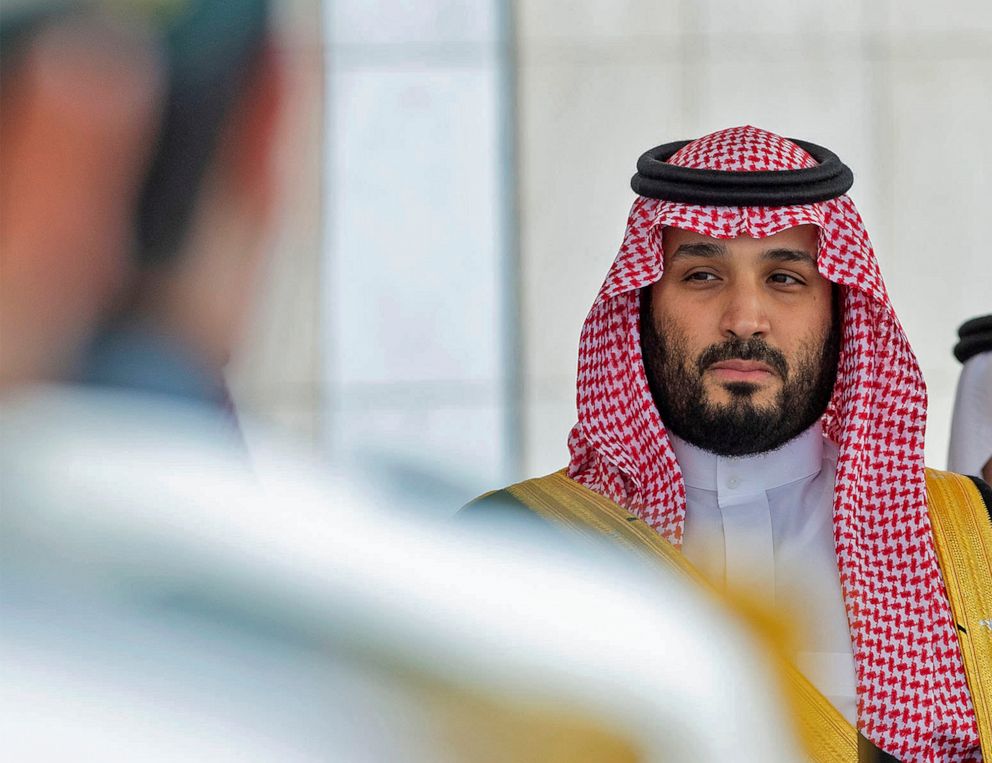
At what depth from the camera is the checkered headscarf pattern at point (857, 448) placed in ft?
7.59

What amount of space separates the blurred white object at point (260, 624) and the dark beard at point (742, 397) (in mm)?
1897

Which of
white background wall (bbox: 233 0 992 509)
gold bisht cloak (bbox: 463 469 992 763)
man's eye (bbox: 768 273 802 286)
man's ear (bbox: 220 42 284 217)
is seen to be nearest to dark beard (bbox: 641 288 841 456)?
man's eye (bbox: 768 273 802 286)

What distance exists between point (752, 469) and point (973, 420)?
4.93ft

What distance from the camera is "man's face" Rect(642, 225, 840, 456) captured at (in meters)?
2.58

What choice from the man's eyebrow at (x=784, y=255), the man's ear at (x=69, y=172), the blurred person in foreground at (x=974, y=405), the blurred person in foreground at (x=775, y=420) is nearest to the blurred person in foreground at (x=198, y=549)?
the man's ear at (x=69, y=172)

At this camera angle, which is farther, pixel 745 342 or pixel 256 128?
pixel 745 342

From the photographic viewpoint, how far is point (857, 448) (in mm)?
2535

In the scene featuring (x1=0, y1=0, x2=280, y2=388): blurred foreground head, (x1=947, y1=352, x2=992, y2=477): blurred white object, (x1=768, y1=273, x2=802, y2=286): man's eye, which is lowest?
(x1=947, y1=352, x2=992, y2=477): blurred white object

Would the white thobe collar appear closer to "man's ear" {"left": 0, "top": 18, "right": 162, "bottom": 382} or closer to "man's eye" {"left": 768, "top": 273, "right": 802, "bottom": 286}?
"man's eye" {"left": 768, "top": 273, "right": 802, "bottom": 286}

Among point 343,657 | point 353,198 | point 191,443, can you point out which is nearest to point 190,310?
point 191,443

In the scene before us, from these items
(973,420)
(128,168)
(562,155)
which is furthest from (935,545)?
(562,155)

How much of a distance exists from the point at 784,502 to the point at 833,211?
523mm

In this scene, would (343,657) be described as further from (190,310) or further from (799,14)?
(799,14)

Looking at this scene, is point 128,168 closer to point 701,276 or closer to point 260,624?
point 260,624
